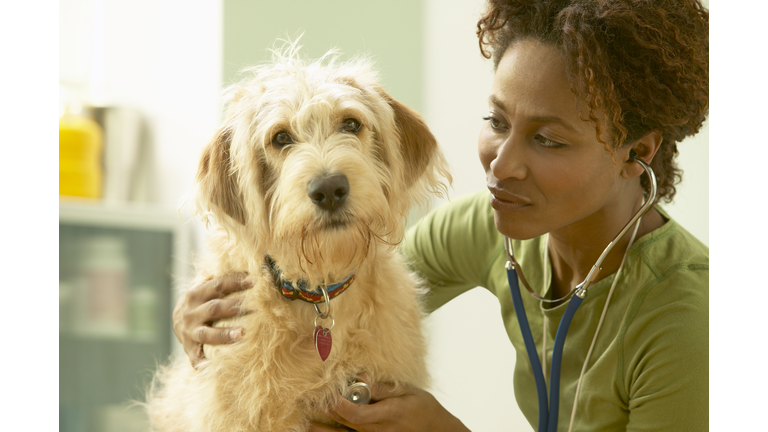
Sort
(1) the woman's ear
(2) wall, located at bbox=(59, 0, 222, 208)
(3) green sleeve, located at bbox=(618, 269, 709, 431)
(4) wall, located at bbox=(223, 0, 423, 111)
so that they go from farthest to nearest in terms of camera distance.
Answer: (2) wall, located at bbox=(59, 0, 222, 208) → (4) wall, located at bbox=(223, 0, 423, 111) → (1) the woman's ear → (3) green sleeve, located at bbox=(618, 269, 709, 431)

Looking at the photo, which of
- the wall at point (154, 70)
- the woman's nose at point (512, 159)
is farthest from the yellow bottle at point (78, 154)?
the woman's nose at point (512, 159)

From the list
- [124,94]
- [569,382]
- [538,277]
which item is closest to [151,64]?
[124,94]

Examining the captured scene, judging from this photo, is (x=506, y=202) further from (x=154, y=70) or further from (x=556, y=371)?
(x=154, y=70)

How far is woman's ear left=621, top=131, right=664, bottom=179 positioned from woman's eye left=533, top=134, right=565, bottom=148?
17 cm

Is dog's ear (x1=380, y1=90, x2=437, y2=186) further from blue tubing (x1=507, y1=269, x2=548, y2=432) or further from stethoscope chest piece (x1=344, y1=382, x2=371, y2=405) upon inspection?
stethoscope chest piece (x1=344, y1=382, x2=371, y2=405)

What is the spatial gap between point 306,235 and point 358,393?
384 millimetres

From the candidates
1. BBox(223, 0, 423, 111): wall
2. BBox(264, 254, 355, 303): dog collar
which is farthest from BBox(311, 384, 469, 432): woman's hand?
BBox(223, 0, 423, 111): wall

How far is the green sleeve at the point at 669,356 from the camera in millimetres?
1275

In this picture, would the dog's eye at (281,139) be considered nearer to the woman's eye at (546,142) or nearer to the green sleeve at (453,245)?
the woman's eye at (546,142)

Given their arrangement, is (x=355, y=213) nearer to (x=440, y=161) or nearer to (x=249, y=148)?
(x=249, y=148)

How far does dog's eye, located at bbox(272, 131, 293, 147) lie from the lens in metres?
1.30

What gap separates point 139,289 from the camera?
3.53m

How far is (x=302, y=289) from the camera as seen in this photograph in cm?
135

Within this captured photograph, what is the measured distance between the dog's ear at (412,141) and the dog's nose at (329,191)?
33 centimetres
